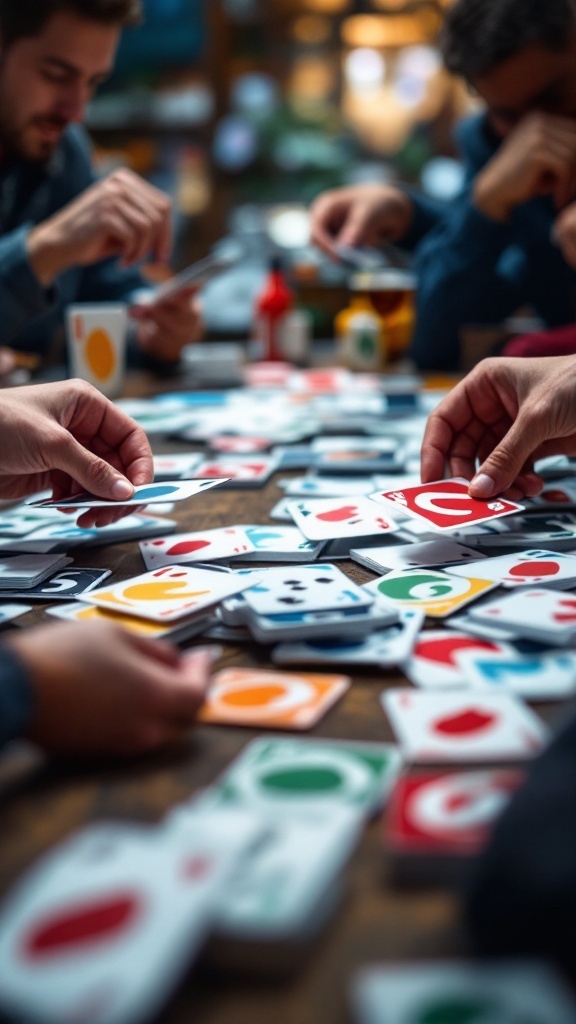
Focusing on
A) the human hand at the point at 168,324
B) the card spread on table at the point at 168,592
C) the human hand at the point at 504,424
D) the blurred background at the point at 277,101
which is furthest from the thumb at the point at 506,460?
the blurred background at the point at 277,101

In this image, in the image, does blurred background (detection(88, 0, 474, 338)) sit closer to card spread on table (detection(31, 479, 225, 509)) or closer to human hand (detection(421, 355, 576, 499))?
human hand (detection(421, 355, 576, 499))

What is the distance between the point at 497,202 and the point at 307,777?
213cm

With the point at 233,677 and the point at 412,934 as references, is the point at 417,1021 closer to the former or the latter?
the point at 412,934

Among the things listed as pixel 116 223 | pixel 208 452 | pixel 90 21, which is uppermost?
pixel 90 21

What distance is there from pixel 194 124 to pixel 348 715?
4.96 m

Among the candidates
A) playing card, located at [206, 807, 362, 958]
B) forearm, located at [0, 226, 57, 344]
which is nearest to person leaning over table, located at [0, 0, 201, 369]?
forearm, located at [0, 226, 57, 344]

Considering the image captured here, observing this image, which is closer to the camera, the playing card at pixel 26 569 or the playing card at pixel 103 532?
the playing card at pixel 26 569

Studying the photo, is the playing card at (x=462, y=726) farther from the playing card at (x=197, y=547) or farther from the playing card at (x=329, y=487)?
the playing card at (x=329, y=487)

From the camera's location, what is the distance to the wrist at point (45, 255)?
6.21 ft

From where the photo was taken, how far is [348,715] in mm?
646

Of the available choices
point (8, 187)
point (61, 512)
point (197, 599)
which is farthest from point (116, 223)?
point (197, 599)

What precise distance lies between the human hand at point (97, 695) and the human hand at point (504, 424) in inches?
23.3

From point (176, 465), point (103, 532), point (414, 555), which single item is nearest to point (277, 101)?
point (176, 465)

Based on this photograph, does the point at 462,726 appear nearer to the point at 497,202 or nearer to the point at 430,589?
the point at 430,589
